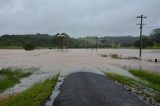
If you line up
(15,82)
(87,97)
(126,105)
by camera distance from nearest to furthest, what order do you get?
(126,105)
(87,97)
(15,82)

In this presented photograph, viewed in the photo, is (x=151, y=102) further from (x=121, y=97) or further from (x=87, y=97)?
(x=87, y=97)

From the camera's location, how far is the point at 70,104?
1512 cm

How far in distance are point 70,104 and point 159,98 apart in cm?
526

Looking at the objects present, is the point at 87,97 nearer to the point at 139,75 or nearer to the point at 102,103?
the point at 102,103

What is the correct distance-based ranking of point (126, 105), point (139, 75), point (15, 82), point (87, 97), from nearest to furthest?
1. point (126, 105)
2. point (87, 97)
3. point (15, 82)
4. point (139, 75)

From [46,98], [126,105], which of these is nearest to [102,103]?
[126,105]

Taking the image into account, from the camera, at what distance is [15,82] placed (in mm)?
28453

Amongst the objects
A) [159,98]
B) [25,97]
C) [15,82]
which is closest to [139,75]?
[15,82]

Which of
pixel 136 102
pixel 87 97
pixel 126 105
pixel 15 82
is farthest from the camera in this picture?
pixel 15 82

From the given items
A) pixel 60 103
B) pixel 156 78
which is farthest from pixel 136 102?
pixel 156 78

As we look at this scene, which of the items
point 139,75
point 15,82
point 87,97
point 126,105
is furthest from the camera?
point 139,75

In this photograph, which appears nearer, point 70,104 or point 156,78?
point 70,104

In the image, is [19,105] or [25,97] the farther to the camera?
[25,97]

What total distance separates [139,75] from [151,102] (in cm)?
1878
